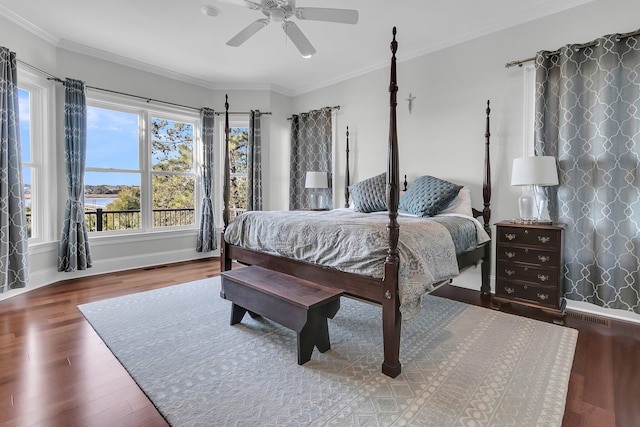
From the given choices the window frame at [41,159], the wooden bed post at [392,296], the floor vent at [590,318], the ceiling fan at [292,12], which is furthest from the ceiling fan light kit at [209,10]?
the floor vent at [590,318]

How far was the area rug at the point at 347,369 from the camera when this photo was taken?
4.99 ft

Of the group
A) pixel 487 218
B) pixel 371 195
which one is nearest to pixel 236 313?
pixel 371 195

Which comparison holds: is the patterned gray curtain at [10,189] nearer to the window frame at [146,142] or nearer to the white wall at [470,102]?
the window frame at [146,142]

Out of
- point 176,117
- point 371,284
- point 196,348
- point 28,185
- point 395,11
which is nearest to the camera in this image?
point 371,284

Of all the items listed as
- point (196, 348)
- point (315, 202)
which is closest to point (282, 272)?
point (196, 348)

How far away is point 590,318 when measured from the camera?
2.71 m

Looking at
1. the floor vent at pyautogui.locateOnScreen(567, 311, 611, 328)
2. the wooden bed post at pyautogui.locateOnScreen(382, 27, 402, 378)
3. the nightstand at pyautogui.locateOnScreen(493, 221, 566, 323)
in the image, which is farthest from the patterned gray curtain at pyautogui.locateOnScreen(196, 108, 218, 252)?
the floor vent at pyautogui.locateOnScreen(567, 311, 611, 328)

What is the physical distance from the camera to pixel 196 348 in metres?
2.16

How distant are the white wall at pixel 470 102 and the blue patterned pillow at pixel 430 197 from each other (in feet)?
1.29

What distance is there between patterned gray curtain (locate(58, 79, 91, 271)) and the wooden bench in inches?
101

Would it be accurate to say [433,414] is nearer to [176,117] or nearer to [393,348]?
[393,348]

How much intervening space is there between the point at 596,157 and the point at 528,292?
1.32 m

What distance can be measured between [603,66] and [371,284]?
2.79 meters

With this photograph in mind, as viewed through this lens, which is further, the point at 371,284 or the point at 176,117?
the point at 176,117
